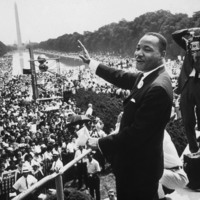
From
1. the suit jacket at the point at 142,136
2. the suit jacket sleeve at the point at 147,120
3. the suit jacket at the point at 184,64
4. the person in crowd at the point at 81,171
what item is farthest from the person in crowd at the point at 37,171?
the suit jacket sleeve at the point at 147,120

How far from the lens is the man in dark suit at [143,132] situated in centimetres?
212

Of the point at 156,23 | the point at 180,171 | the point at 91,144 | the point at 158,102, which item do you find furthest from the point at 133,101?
the point at 156,23

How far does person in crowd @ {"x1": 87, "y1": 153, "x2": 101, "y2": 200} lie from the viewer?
320 inches

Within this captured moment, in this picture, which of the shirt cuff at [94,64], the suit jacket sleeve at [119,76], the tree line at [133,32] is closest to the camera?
the suit jacket sleeve at [119,76]

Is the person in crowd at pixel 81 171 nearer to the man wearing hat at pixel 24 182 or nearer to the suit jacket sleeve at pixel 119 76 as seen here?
the man wearing hat at pixel 24 182

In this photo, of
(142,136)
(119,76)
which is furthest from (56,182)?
(119,76)

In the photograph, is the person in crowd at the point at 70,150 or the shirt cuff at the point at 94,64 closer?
the shirt cuff at the point at 94,64

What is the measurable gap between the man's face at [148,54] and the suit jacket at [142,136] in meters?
0.06

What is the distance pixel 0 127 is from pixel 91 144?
15.2 meters

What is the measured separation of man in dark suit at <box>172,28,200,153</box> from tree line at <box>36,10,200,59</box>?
54876mm

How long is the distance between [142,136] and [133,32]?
9056cm

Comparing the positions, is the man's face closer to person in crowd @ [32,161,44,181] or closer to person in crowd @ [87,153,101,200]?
person in crowd @ [87,153,101,200]

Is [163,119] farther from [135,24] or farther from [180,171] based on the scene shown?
[135,24]

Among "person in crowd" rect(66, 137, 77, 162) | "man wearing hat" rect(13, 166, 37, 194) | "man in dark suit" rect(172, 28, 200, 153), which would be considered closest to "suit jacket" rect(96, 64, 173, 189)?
"man in dark suit" rect(172, 28, 200, 153)
